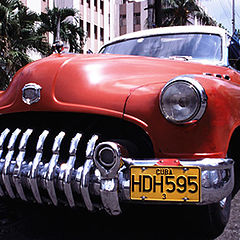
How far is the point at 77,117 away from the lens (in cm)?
246

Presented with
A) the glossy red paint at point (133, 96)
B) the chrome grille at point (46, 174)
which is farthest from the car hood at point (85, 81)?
the chrome grille at point (46, 174)

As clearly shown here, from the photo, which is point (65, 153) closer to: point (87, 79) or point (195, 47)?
point (87, 79)

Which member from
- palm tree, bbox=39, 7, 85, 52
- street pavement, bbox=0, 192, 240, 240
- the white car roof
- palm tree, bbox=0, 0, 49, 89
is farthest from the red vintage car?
palm tree, bbox=39, 7, 85, 52

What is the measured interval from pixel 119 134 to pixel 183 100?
1.64ft

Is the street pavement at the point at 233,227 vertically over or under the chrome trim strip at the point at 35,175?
under

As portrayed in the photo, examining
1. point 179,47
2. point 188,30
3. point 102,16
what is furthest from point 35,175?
point 102,16

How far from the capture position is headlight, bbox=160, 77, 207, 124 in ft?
6.64

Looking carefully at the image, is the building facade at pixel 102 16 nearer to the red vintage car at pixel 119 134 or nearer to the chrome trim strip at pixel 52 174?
the red vintage car at pixel 119 134

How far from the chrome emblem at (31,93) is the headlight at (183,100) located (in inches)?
31.6

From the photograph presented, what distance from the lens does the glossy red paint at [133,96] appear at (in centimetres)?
206

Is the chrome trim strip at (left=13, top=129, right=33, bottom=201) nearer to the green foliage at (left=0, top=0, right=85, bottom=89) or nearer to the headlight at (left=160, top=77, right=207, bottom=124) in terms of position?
the headlight at (left=160, top=77, right=207, bottom=124)

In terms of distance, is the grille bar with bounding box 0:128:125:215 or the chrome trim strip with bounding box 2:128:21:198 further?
the chrome trim strip with bounding box 2:128:21:198

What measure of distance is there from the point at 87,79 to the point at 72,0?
28.3 metres

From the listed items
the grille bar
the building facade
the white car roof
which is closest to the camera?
the grille bar
